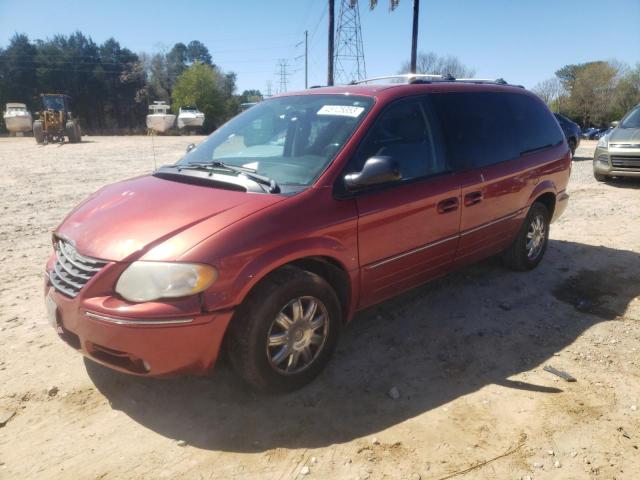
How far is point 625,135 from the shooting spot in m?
9.73

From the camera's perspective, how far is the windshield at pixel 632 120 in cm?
1003

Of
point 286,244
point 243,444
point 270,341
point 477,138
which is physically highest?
point 477,138

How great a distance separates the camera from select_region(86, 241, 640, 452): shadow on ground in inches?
105

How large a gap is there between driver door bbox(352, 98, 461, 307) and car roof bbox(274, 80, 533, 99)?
98mm

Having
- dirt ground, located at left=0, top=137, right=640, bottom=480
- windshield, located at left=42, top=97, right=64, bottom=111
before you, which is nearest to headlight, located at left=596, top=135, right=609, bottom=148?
→ dirt ground, located at left=0, top=137, right=640, bottom=480

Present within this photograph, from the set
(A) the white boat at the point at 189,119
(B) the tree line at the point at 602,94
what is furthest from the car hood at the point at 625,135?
(A) the white boat at the point at 189,119

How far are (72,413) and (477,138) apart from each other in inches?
140

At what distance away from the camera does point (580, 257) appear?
17.8 feet

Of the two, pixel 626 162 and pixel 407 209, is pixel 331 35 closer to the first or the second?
pixel 626 162

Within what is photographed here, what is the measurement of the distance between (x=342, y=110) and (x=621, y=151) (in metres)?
8.65

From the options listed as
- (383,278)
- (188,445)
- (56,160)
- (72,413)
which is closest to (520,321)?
(383,278)

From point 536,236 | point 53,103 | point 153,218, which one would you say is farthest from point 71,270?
point 53,103

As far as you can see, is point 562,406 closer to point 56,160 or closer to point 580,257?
point 580,257

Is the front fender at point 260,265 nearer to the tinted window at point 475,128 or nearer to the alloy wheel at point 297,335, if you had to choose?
the alloy wheel at point 297,335
